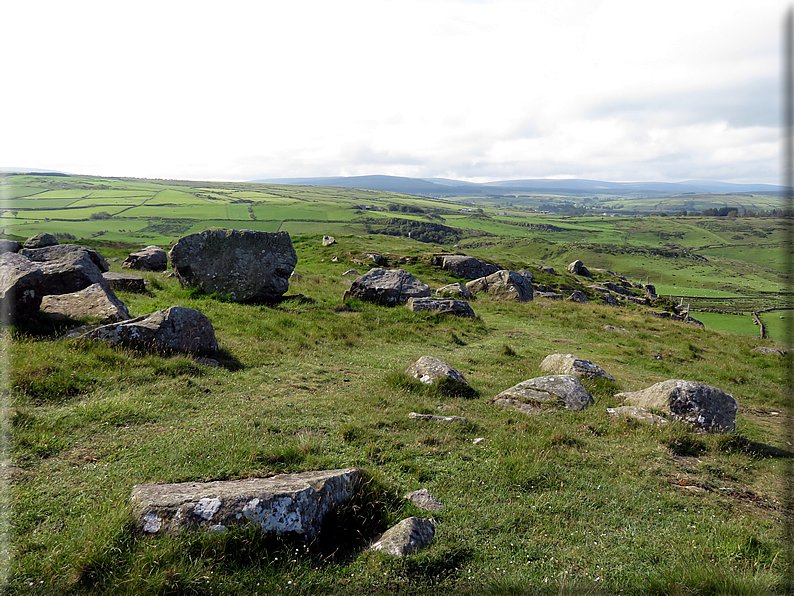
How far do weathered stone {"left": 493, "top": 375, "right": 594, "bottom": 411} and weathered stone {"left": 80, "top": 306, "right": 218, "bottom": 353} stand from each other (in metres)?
9.97

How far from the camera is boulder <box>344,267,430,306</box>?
1003 inches

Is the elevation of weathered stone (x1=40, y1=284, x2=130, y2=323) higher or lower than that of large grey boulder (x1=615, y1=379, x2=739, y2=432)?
higher

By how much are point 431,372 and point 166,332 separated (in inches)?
345

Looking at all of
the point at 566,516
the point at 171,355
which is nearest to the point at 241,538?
the point at 566,516

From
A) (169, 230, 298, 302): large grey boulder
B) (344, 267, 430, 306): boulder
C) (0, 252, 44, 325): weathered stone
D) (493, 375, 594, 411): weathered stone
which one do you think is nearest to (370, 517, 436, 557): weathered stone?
(493, 375, 594, 411): weathered stone

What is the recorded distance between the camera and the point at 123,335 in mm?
12172

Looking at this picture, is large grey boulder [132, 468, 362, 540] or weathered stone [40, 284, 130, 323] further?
weathered stone [40, 284, 130, 323]

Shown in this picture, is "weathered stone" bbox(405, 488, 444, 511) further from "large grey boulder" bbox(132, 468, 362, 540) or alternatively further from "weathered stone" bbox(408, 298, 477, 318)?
"weathered stone" bbox(408, 298, 477, 318)

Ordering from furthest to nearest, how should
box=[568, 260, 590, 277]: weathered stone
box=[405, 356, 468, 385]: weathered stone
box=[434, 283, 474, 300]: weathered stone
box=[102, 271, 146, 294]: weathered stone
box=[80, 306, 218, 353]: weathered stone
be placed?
1. box=[568, 260, 590, 277]: weathered stone
2. box=[434, 283, 474, 300]: weathered stone
3. box=[102, 271, 146, 294]: weathered stone
4. box=[405, 356, 468, 385]: weathered stone
5. box=[80, 306, 218, 353]: weathered stone

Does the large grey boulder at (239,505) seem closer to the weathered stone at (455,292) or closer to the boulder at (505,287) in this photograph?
the weathered stone at (455,292)

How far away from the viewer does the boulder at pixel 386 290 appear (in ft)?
83.6

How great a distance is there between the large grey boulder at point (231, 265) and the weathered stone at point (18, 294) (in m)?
8.24

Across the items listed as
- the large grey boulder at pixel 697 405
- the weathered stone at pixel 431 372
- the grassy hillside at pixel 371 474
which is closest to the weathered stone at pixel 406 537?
A: the grassy hillside at pixel 371 474

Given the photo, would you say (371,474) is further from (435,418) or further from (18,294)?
(18,294)
